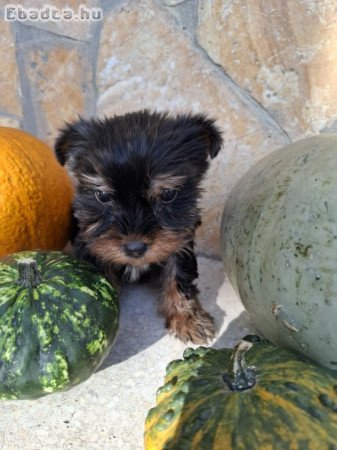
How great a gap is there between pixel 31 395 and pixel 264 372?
911mm

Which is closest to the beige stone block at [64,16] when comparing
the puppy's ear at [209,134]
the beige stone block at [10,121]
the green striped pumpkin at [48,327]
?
the beige stone block at [10,121]

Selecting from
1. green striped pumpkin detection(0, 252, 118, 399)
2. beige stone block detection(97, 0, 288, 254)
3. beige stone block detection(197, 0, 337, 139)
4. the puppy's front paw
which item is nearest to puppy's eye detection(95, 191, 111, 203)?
green striped pumpkin detection(0, 252, 118, 399)

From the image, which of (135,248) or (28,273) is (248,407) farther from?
(28,273)

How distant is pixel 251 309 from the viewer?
215 cm

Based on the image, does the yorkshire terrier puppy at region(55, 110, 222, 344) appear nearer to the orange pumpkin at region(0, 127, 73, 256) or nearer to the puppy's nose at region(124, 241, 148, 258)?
the puppy's nose at region(124, 241, 148, 258)

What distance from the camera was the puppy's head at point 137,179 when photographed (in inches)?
82.2

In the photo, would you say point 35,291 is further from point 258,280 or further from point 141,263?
point 258,280

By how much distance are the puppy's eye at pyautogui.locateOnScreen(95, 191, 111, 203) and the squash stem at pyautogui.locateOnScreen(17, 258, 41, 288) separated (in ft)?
1.32

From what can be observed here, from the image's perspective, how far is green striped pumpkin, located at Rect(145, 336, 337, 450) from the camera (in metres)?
1.46

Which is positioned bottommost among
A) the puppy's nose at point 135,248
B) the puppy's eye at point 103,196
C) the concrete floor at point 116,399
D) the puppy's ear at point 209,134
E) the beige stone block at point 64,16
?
the concrete floor at point 116,399

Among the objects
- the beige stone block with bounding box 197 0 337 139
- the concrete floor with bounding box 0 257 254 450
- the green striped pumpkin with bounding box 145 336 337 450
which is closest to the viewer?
the green striped pumpkin with bounding box 145 336 337 450

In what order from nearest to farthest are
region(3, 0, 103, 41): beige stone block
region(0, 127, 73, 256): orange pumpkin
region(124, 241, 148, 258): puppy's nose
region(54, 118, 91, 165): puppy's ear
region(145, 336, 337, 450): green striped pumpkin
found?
region(145, 336, 337, 450): green striped pumpkin → region(124, 241, 148, 258): puppy's nose → region(54, 118, 91, 165): puppy's ear → region(0, 127, 73, 256): orange pumpkin → region(3, 0, 103, 41): beige stone block

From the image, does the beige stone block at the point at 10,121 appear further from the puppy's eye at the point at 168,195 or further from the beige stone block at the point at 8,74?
the puppy's eye at the point at 168,195

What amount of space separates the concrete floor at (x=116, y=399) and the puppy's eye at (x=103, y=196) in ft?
2.44
